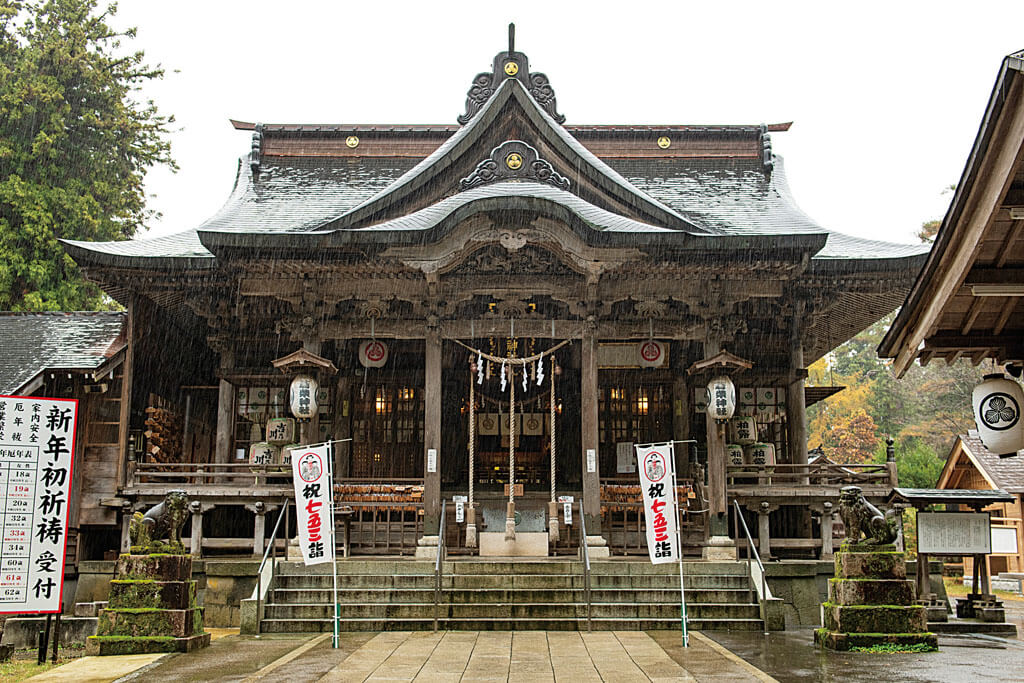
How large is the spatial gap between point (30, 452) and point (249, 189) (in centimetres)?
991

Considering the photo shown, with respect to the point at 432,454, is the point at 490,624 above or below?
below

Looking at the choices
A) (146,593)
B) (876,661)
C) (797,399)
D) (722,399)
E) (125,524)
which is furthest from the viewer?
(797,399)

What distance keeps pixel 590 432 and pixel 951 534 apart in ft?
18.4

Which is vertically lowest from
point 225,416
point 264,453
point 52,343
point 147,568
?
point 147,568

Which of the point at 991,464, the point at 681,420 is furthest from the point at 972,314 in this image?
the point at 991,464

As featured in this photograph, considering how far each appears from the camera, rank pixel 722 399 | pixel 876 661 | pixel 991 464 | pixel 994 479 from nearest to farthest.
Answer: pixel 876 661
pixel 722 399
pixel 994 479
pixel 991 464

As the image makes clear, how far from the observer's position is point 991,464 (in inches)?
931

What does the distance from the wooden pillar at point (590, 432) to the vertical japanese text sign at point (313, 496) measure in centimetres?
464

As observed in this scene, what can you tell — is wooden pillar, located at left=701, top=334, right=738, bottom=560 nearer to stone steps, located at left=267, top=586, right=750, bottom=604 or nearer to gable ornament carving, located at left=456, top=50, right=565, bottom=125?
stone steps, located at left=267, top=586, right=750, bottom=604

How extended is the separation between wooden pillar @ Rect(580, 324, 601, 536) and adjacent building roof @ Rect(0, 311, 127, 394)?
820cm

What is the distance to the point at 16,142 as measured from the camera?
2403 centimetres

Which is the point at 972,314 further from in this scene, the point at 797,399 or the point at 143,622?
the point at 797,399

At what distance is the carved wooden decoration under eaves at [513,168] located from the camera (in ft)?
50.1

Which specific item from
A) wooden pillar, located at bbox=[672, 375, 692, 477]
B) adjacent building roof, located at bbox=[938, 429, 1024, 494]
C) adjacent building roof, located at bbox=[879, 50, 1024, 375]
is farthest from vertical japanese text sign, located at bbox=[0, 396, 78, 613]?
adjacent building roof, located at bbox=[938, 429, 1024, 494]
